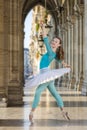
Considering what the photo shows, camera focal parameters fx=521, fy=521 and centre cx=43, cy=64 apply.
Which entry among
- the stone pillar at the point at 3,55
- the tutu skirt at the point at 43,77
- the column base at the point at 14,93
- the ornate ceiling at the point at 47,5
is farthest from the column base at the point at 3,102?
the ornate ceiling at the point at 47,5

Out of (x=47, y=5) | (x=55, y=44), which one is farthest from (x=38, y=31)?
(x=55, y=44)

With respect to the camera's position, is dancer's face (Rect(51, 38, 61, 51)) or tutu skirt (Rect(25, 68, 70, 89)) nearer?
tutu skirt (Rect(25, 68, 70, 89))

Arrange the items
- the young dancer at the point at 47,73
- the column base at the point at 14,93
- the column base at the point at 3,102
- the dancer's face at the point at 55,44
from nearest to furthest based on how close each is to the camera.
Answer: the young dancer at the point at 47,73 → the dancer's face at the point at 55,44 → the column base at the point at 3,102 → the column base at the point at 14,93

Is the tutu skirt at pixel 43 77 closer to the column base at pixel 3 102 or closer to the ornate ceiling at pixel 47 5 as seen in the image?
the column base at pixel 3 102

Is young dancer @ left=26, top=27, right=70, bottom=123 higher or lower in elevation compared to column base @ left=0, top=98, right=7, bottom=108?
higher

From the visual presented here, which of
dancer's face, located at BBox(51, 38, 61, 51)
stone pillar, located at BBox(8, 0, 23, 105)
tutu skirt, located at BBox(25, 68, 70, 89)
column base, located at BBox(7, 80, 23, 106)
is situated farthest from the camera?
stone pillar, located at BBox(8, 0, 23, 105)

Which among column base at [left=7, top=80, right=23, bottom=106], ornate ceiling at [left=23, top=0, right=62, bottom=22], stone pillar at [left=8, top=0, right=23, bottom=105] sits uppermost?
ornate ceiling at [left=23, top=0, right=62, bottom=22]

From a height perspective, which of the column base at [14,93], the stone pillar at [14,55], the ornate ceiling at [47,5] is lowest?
the column base at [14,93]

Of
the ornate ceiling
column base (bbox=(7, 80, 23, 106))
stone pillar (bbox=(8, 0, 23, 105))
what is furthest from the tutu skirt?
the ornate ceiling

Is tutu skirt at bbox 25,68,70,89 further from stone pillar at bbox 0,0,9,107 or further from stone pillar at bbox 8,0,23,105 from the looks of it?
stone pillar at bbox 8,0,23,105

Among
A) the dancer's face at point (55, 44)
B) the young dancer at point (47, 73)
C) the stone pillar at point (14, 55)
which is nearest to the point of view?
the young dancer at point (47, 73)

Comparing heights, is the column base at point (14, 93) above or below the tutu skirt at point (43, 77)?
below

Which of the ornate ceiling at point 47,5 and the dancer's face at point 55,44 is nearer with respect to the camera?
the dancer's face at point 55,44

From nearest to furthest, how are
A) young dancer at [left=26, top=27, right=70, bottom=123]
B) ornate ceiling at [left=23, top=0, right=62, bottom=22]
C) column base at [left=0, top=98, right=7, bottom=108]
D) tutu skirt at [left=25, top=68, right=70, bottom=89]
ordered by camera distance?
tutu skirt at [left=25, top=68, right=70, bottom=89], young dancer at [left=26, top=27, right=70, bottom=123], column base at [left=0, top=98, right=7, bottom=108], ornate ceiling at [left=23, top=0, right=62, bottom=22]
